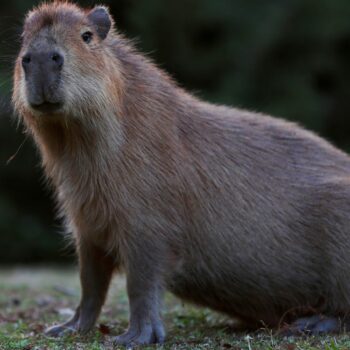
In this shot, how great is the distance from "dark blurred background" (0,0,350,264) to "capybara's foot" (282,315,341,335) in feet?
32.8

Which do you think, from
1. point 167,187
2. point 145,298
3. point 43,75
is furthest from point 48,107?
point 145,298

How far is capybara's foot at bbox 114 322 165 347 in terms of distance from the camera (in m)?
5.56

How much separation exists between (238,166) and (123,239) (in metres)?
1.01

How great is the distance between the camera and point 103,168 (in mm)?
5707

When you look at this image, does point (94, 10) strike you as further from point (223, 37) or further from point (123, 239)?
point (223, 37)

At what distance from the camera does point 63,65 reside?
5449 mm

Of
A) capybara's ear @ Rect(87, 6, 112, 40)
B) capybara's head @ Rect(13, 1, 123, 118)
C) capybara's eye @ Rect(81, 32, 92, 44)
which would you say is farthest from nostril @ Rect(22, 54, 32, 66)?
capybara's ear @ Rect(87, 6, 112, 40)

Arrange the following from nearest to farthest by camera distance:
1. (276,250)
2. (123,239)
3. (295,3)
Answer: (123,239) → (276,250) → (295,3)

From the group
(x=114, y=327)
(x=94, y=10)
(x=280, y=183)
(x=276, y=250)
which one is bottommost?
(x=114, y=327)

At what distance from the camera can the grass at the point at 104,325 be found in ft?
17.7

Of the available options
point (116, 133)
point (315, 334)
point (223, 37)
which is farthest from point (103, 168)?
point (223, 37)

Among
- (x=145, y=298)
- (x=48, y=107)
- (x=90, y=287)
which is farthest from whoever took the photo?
(x=90, y=287)

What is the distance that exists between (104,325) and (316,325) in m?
1.40

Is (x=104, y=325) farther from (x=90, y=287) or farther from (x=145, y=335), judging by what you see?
(x=145, y=335)
